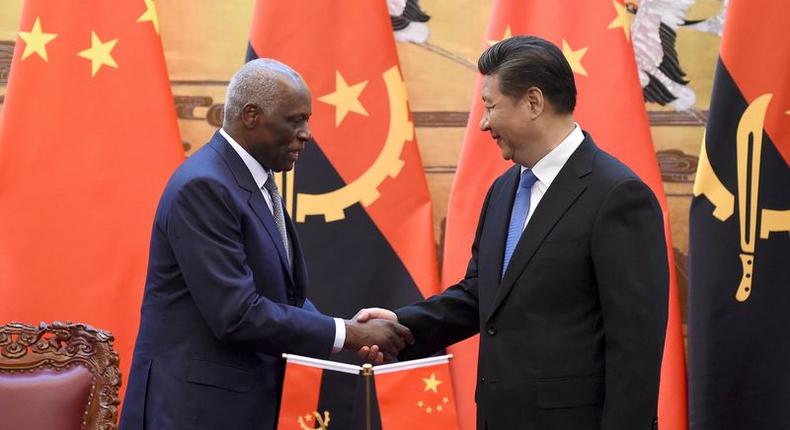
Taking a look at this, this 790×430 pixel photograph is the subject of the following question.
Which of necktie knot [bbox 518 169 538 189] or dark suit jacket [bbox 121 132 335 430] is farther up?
necktie knot [bbox 518 169 538 189]

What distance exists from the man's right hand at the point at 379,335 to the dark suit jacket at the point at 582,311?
477 mm

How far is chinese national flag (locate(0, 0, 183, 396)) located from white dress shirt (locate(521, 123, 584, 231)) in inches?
61.4

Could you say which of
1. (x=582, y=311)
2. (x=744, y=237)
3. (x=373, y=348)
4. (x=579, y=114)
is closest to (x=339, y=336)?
(x=373, y=348)

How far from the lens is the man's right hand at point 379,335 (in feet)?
8.79

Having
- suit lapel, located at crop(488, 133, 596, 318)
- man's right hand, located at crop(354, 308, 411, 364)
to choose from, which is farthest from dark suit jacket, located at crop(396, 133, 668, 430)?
man's right hand, located at crop(354, 308, 411, 364)

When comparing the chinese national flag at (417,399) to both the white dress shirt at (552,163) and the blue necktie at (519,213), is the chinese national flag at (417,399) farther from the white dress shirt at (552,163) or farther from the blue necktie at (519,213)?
the white dress shirt at (552,163)

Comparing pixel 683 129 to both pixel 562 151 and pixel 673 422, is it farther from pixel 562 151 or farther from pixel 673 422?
pixel 562 151

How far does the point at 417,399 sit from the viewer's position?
241cm

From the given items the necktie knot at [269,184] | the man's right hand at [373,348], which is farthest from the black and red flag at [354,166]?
the necktie knot at [269,184]

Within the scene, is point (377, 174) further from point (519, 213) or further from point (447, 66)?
point (519, 213)

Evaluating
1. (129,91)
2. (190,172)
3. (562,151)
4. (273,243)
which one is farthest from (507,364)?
(129,91)

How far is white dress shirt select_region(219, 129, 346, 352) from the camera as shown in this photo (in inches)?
99.9

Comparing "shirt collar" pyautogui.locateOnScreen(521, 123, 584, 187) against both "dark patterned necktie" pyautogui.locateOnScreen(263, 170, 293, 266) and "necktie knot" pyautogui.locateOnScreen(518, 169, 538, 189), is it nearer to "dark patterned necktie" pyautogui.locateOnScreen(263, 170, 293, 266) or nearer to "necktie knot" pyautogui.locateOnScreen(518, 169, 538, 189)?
"necktie knot" pyautogui.locateOnScreen(518, 169, 538, 189)

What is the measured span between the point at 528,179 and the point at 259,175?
2.31 ft
